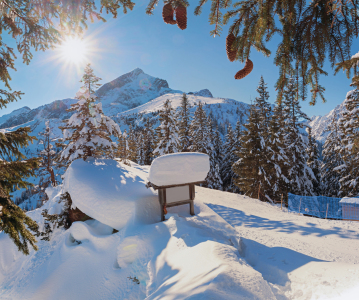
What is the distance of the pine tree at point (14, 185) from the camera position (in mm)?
2367

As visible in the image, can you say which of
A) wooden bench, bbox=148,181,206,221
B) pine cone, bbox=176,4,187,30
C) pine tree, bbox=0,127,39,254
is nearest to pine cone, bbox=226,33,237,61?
pine cone, bbox=176,4,187,30

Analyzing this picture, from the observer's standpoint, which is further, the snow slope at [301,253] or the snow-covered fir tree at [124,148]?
the snow-covered fir tree at [124,148]

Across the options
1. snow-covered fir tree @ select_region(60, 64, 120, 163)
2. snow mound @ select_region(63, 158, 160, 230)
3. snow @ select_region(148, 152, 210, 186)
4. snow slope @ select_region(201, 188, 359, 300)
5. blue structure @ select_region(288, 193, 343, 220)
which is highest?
snow-covered fir tree @ select_region(60, 64, 120, 163)

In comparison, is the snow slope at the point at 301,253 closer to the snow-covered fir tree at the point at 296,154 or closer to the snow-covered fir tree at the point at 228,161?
the snow-covered fir tree at the point at 296,154

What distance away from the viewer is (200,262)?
3859mm

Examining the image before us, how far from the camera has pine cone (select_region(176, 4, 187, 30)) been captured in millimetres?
1736

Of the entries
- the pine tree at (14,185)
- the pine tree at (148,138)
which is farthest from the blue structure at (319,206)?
the pine tree at (148,138)

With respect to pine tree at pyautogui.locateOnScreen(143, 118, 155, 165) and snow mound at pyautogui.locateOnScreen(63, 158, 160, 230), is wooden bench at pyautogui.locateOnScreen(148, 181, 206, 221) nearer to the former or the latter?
snow mound at pyautogui.locateOnScreen(63, 158, 160, 230)

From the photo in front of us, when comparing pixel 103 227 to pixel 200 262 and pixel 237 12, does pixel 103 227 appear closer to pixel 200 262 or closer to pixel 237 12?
pixel 200 262

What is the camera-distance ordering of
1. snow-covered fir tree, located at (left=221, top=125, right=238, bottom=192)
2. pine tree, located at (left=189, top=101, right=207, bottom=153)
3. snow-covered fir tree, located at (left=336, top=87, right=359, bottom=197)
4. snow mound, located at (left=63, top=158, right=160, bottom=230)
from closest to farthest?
snow mound, located at (left=63, top=158, right=160, bottom=230) → snow-covered fir tree, located at (left=336, top=87, right=359, bottom=197) → pine tree, located at (left=189, top=101, right=207, bottom=153) → snow-covered fir tree, located at (left=221, top=125, right=238, bottom=192)

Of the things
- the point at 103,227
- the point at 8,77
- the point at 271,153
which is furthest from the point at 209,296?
the point at 271,153

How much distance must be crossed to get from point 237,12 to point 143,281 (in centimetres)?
575

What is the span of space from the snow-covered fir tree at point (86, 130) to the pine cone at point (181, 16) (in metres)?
10.2

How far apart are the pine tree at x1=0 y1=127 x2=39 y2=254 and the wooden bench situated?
4478 millimetres
